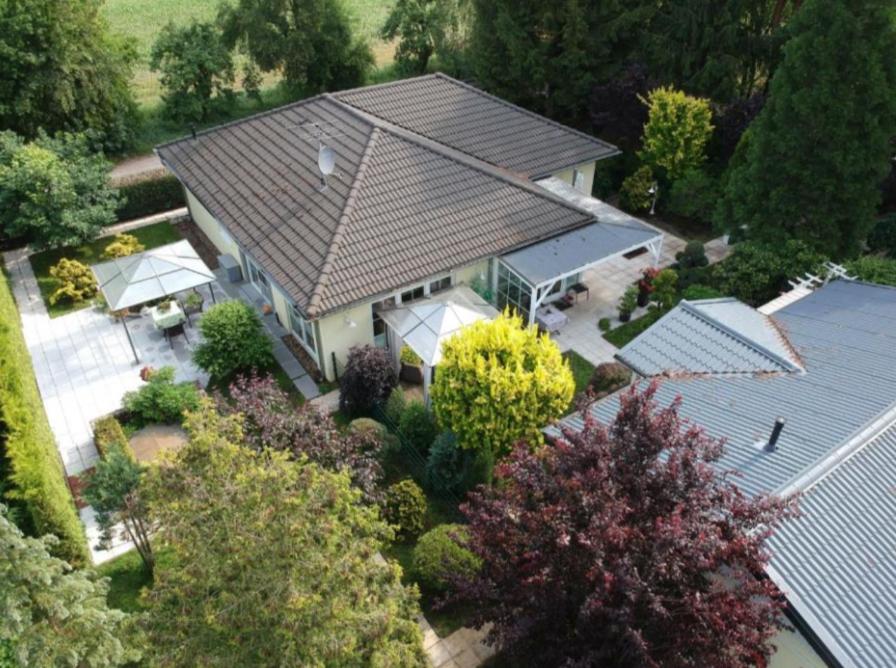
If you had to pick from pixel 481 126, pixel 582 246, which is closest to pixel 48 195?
pixel 481 126

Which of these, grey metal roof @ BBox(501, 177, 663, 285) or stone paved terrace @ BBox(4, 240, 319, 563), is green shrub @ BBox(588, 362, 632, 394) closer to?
grey metal roof @ BBox(501, 177, 663, 285)

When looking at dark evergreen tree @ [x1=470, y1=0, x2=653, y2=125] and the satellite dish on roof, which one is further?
dark evergreen tree @ [x1=470, y1=0, x2=653, y2=125]

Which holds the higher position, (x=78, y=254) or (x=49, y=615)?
(x=49, y=615)

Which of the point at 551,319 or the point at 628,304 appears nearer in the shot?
the point at 551,319

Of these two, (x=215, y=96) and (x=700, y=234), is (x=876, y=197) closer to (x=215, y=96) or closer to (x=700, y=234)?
(x=700, y=234)

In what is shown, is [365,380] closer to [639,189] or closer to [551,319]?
[551,319]

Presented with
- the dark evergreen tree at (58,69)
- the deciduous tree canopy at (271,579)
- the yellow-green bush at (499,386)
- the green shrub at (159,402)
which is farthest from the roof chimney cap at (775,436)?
→ the dark evergreen tree at (58,69)

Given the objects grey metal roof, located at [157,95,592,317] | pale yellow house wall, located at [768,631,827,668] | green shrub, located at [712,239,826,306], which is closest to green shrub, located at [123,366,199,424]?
grey metal roof, located at [157,95,592,317]

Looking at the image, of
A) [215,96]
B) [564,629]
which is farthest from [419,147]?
[215,96]
